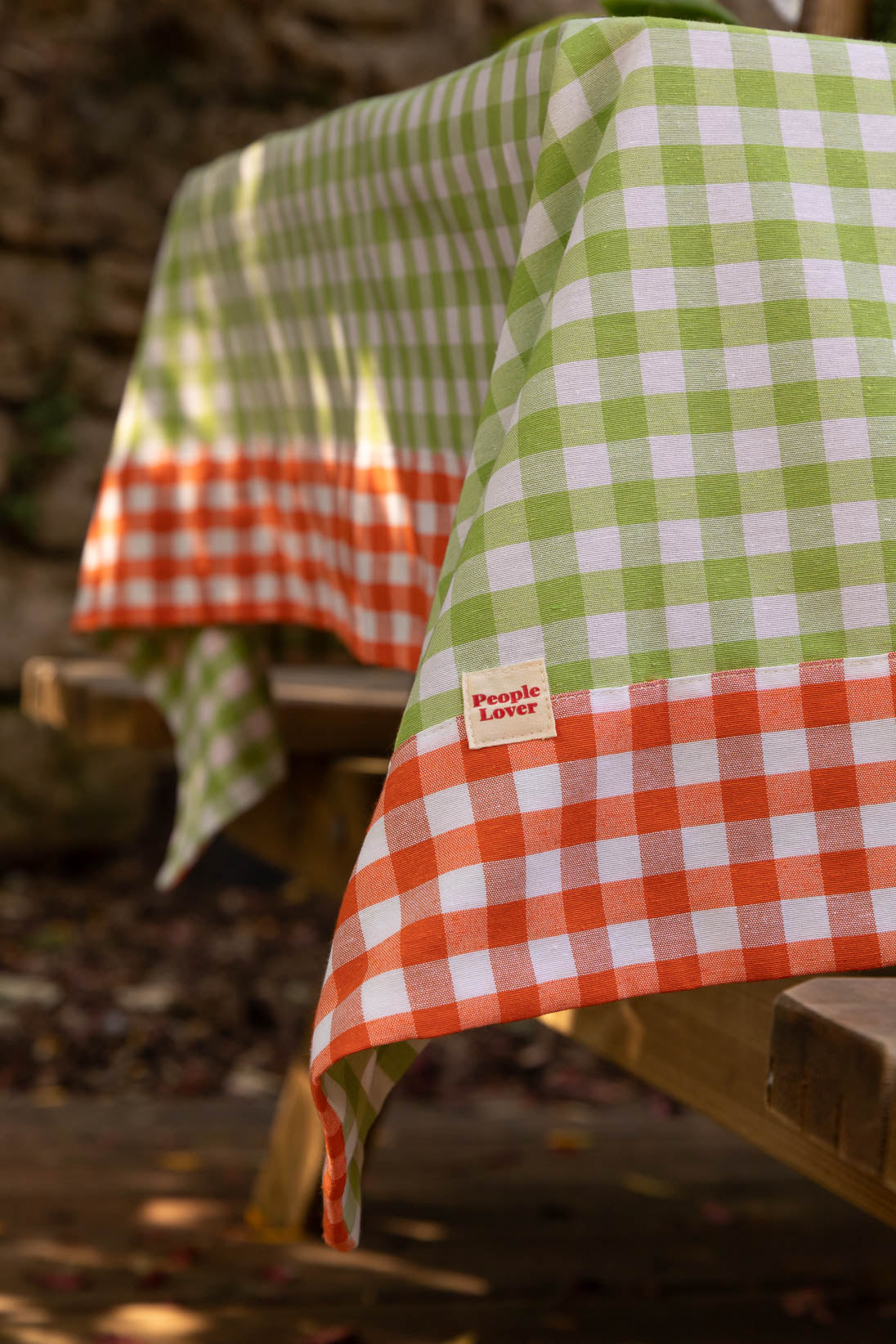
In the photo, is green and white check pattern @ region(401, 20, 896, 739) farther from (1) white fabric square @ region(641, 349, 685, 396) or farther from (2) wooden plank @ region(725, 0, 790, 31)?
(2) wooden plank @ region(725, 0, 790, 31)

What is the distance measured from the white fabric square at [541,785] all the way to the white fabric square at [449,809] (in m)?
0.02

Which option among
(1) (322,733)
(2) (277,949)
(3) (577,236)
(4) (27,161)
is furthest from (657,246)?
(4) (27,161)

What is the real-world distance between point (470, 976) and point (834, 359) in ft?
1.04

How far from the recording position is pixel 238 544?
49.5 inches

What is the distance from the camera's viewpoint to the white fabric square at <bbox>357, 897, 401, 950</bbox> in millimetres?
633

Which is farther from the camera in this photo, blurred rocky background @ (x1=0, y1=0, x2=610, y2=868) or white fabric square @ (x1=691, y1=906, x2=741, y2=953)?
blurred rocky background @ (x1=0, y1=0, x2=610, y2=868)

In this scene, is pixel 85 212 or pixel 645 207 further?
pixel 85 212

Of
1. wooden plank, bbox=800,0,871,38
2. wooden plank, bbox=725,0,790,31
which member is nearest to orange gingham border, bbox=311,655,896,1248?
wooden plank, bbox=800,0,871,38

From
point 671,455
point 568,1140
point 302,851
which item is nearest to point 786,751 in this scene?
point 671,455

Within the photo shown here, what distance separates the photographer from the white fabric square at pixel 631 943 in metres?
0.63

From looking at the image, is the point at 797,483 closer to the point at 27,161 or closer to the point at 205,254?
the point at 205,254

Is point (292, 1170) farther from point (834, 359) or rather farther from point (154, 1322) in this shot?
point (834, 359)

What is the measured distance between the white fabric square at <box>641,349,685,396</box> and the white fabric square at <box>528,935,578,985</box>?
9.7 inches

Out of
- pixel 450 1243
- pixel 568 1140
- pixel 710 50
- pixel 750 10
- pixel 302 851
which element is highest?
pixel 750 10
